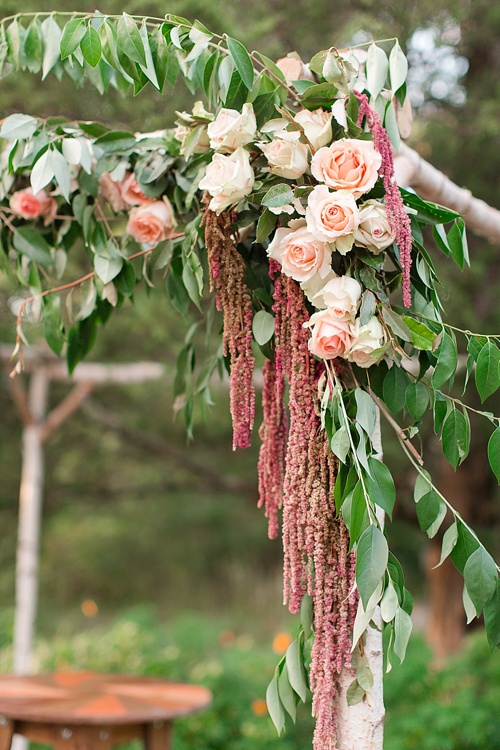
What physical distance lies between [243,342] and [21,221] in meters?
0.70

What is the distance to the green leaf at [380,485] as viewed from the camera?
1105mm

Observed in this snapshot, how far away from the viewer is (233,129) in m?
1.21

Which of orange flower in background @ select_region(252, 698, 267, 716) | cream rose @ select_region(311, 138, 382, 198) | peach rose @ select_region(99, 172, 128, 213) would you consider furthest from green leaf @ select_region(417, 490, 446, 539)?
orange flower in background @ select_region(252, 698, 267, 716)

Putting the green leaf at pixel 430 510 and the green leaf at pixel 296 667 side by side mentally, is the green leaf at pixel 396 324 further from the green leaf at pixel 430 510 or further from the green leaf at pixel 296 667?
the green leaf at pixel 296 667

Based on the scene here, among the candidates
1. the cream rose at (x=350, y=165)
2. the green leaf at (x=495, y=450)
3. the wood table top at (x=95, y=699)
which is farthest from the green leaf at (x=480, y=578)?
the wood table top at (x=95, y=699)

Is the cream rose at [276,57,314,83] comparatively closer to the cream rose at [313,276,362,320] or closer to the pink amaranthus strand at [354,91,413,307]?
the pink amaranthus strand at [354,91,413,307]

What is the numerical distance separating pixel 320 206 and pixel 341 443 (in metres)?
0.36

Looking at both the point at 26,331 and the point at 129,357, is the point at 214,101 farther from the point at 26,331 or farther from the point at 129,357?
the point at 129,357

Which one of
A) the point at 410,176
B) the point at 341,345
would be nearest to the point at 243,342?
the point at 341,345

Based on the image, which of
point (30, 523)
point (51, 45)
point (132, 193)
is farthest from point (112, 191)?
point (30, 523)

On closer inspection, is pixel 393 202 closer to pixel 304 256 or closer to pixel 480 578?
pixel 304 256

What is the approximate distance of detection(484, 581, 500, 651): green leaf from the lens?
1137 millimetres

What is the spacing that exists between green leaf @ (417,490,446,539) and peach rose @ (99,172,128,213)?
2.81ft

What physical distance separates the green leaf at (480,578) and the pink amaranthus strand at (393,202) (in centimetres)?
39
